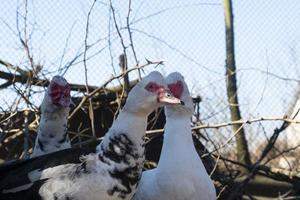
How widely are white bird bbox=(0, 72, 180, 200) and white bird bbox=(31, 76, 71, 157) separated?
1.93 feet

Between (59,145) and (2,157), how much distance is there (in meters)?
0.90

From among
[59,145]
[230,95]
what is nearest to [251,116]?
[230,95]

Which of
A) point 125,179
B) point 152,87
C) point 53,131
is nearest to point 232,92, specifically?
point 53,131

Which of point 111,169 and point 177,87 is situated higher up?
point 177,87

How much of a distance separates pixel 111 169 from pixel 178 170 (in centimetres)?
41

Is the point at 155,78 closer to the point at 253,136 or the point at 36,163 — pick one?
the point at 36,163

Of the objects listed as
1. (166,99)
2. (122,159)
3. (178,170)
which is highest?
(166,99)

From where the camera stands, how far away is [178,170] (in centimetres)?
221

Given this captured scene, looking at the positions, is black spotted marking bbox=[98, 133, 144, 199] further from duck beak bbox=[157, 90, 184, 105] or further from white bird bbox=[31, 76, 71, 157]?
white bird bbox=[31, 76, 71, 157]

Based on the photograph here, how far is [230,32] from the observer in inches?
135

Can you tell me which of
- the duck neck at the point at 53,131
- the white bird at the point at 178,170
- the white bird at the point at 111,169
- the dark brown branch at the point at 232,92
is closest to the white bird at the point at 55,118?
the duck neck at the point at 53,131

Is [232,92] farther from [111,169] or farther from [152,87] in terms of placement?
[111,169]

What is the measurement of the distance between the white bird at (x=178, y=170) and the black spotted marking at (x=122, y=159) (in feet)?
1.02

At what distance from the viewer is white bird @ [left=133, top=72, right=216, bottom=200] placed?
219 centimetres
